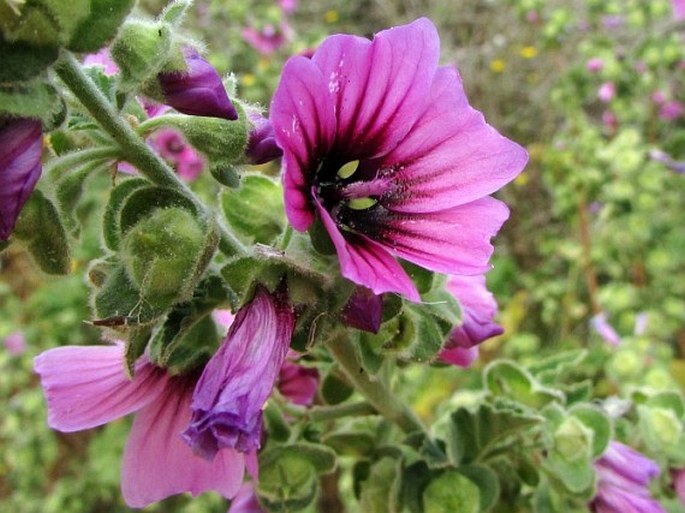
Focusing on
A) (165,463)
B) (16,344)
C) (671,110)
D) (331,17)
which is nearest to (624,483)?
(165,463)

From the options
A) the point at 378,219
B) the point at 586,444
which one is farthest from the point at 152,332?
the point at 586,444

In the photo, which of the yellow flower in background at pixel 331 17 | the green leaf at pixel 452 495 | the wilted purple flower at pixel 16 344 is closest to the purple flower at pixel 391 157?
the green leaf at pixel 452 495

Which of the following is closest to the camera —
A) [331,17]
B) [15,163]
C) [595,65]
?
[15,163]

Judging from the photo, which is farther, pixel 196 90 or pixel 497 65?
pixel 497 65

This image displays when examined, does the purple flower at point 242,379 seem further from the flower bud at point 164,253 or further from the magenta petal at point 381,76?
the magenta petal at point 381,76

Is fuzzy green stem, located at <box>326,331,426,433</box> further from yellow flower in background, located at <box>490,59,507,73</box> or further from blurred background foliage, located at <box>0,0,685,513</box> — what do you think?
yellow flower in background, located at <box>490,59,507,73</box>

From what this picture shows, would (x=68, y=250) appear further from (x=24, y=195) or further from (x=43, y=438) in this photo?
(x=43, y=438)

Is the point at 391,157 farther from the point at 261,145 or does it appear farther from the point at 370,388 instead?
the point at 370,388
